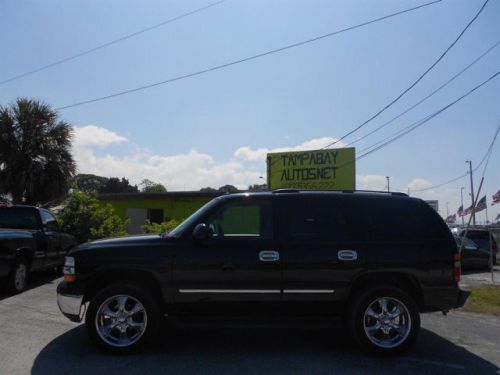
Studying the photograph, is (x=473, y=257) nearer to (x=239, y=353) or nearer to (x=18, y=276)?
(x=239, y=353)

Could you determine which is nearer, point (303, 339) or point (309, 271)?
point (309, 271)

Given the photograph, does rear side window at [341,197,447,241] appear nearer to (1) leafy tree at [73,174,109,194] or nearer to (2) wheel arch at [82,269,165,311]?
(2) wheel arch at [82,269,165,311]

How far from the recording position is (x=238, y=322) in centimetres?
577

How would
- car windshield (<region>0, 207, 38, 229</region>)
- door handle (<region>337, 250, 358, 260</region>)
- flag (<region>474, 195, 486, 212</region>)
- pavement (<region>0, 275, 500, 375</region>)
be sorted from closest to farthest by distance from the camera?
pavement (<region>0, 275, 500, 375</region>) → door handle (<region>337, 250, 358, 260</region>) → car windshield (<region>0, 207, 38, 229</region>) → flag (<region>474, 195, 486, 212</region>)

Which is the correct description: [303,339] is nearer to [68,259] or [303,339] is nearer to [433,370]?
[433,370]

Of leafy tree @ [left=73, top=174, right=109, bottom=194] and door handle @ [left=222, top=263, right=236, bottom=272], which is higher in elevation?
leafy tree @ [left=73, top=174, right=109, bottom=194]

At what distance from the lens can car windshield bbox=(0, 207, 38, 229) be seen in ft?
35.3

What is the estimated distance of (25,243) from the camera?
32.1 feet

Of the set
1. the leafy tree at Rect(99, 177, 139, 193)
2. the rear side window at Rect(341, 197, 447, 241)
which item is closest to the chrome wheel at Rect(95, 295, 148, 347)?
the rear side window at Rect(341, 197, 447, 241)

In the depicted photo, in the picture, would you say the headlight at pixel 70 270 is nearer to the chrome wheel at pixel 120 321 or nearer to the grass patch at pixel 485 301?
the chrome wheel at pixel 120 321

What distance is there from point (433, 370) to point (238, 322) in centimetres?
217

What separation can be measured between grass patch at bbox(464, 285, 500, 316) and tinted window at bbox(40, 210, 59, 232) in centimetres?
901

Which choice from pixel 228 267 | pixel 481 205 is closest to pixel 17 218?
pixel 228 267

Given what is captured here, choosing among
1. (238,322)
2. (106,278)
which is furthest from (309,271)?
(106,278)
